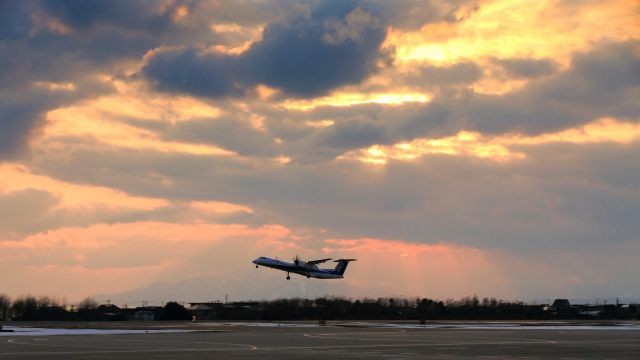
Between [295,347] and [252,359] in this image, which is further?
[295,347]

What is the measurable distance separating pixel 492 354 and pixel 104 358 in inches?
993

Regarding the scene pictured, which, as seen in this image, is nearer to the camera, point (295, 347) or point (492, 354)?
point (492, 354)

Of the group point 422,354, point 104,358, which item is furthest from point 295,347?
point 104,358

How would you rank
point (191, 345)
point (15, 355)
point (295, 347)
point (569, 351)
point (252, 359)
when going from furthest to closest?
point (191, 345)
point (295, 347)
point (569, 351)
point (15, 355)
point (252, 359)

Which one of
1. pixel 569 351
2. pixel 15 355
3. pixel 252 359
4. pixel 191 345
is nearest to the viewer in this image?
pixel 252 359

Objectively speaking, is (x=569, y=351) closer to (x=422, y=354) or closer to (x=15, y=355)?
(x=422, y=354)

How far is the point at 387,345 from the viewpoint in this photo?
7194 cm

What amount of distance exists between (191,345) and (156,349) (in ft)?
23.4

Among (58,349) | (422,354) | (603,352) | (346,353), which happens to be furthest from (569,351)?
(58,349)

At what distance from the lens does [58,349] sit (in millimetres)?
65812

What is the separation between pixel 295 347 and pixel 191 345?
33.5 ft

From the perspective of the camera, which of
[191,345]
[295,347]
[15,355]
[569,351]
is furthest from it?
[191,345]

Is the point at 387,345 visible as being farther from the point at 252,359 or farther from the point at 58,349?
the point at 58,349

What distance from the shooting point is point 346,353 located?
60688 millimetres
